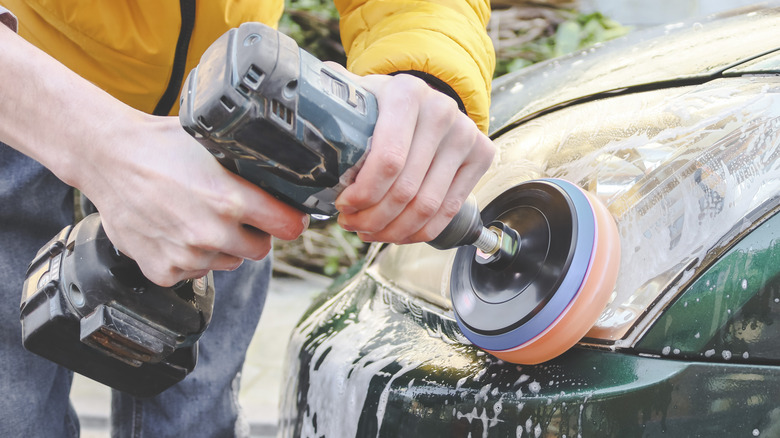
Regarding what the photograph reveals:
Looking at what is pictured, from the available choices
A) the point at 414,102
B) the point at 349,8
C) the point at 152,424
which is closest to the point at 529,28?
the point at 349,8

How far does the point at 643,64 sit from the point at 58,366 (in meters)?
1.40

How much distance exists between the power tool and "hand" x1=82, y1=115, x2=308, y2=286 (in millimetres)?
31

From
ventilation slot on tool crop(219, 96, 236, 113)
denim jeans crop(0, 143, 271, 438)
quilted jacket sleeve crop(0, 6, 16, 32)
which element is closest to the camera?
ventilation slot on tool crop(219, 96, 236, 113)

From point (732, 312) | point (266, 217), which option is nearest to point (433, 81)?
point (266, 217)

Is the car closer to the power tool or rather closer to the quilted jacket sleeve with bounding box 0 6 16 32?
the power tool

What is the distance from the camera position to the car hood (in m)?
1.30

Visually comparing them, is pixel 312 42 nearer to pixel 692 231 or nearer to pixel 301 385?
pixel 301 385

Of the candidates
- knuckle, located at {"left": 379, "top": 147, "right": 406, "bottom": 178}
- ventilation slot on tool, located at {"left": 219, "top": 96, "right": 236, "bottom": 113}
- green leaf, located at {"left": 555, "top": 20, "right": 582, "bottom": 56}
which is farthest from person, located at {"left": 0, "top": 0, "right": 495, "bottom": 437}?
green leaf, located at {"left": 555, "top": 20, "right": 582, "bottom": 56}

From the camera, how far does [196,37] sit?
1.36 meters

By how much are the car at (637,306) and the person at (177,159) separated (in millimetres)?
234

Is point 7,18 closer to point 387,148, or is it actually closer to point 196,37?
point 196,37

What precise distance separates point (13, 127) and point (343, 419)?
0.68m

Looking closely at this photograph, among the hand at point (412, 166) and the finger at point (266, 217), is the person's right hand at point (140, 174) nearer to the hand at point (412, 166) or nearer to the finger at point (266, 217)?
the finger at point (266, 217)

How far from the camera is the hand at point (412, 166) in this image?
856 mm
